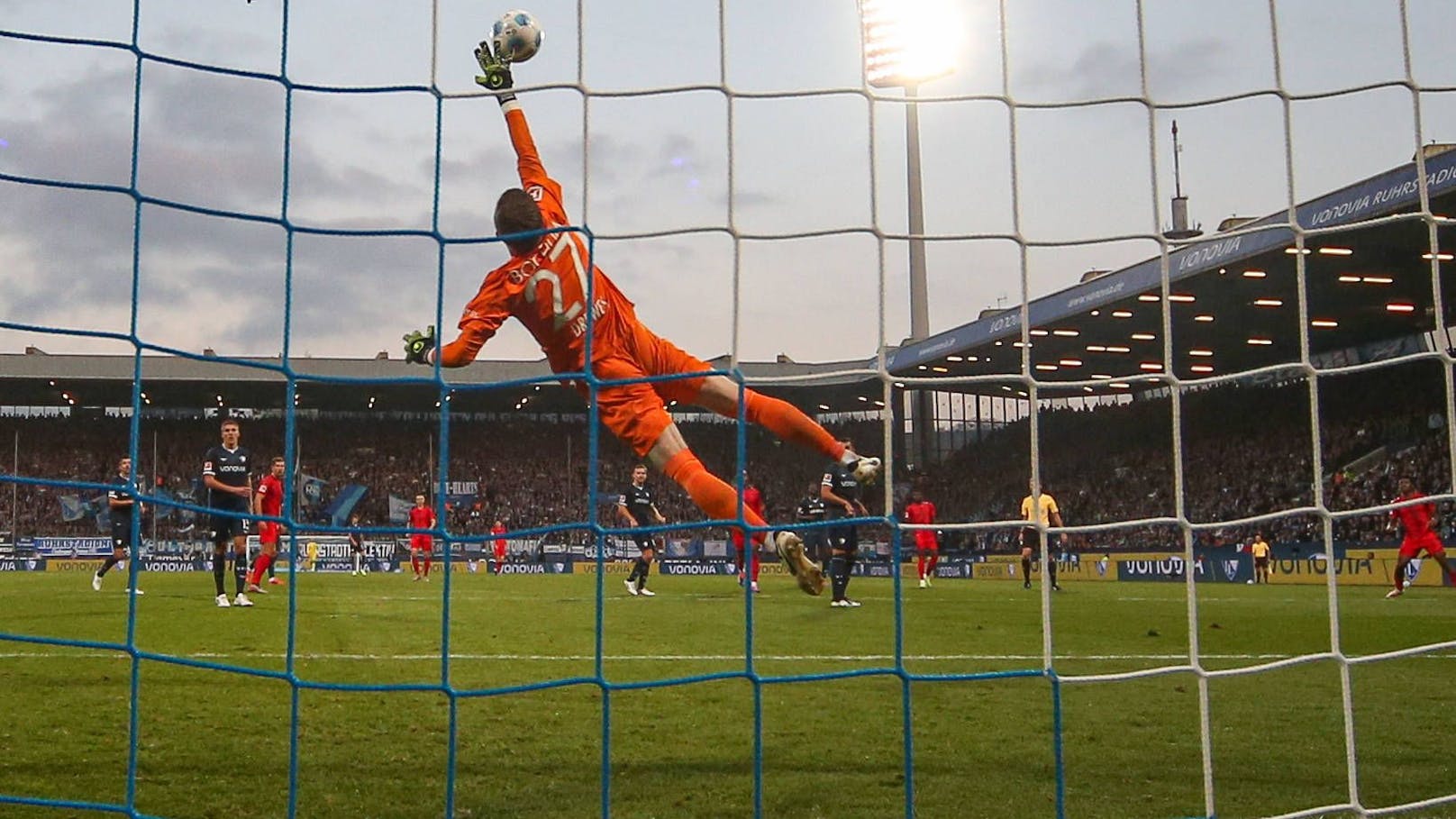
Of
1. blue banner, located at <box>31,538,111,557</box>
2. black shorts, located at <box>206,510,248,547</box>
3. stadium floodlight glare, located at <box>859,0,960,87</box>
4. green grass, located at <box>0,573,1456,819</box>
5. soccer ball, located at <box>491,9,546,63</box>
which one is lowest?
green grass, located at <box>0,573,1456,819</box>

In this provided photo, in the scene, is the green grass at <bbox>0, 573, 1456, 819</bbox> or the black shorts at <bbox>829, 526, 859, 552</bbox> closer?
the green grass at <bbox>0, 573, 1456, 819</bbox>

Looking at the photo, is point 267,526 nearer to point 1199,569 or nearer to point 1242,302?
point 1242,302

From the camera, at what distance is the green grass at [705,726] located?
377 centimetres

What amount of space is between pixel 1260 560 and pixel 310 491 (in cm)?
2092

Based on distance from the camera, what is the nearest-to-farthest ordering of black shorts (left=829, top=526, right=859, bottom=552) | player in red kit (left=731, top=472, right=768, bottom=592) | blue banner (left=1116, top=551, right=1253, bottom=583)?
player in red kit (left=731, top=472, right=768, bottom=592), black shorts (left=829, top=526, right=859, bottom=552), blue banner (left=1116, top=551, right=1253, bottom=583)

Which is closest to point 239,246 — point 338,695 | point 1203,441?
point 338,695

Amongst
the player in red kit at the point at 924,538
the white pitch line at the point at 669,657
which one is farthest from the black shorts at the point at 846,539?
the player in red kit at the point at 924,538

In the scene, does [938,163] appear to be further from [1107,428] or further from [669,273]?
[1107,428]

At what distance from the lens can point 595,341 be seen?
4.94m

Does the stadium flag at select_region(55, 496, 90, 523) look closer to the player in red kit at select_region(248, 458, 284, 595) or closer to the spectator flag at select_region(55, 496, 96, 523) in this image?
the spectator flag at select_region(55, 496, 96, 523)

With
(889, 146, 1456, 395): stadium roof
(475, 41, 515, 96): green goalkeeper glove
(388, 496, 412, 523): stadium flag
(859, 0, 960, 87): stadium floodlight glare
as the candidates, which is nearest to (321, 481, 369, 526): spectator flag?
(388, 496, 412, 523): stadium flag

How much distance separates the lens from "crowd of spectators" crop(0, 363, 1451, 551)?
23.1 metres

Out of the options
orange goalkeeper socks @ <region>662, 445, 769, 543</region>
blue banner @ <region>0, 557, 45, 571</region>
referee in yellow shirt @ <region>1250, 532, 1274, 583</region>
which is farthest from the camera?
blue banner @ <region>0, 557, 45, 571</region>

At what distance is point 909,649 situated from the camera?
7727 mm
